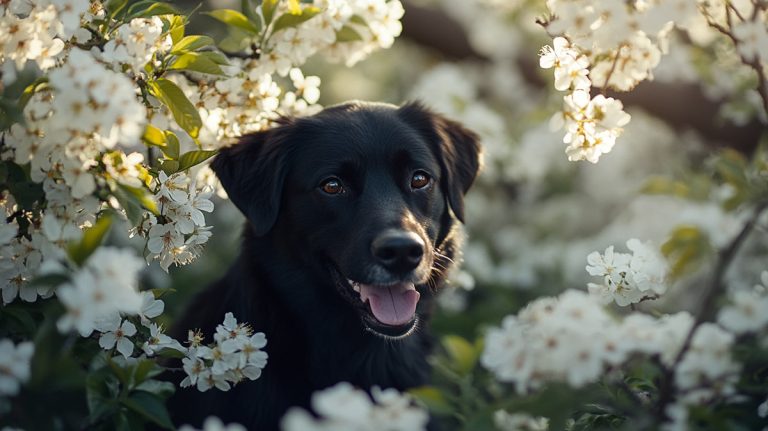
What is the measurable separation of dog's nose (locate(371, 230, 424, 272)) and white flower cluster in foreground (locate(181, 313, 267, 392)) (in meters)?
0.62

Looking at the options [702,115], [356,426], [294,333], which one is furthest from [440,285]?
[702,115]

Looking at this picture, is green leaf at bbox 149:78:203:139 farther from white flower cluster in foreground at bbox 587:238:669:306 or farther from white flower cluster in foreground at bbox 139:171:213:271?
white flower cluster in foreground at bbox 587:238:669:306

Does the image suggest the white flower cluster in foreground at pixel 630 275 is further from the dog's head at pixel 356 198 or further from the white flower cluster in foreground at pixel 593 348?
the dog's head at pixel 356 198

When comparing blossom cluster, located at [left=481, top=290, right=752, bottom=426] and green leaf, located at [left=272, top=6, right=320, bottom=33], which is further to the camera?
green leaf, located at [left=272, top=6, right=320, bottom=33]

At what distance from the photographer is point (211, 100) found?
9.69 feet

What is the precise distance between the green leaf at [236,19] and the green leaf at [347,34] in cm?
37

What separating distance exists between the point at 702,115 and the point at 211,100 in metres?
4.28

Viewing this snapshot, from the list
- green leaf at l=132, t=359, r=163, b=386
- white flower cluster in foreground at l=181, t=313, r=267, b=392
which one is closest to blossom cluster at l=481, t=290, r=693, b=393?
white flower cluster in foreground at l=181, t=313, r=267, b=392

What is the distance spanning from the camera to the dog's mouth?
9.75 feet

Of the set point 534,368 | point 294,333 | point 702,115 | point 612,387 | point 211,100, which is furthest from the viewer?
point 702,115

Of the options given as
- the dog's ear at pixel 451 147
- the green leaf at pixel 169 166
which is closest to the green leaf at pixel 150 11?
the green leaf at pixel 169 166

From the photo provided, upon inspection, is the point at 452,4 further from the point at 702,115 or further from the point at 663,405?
the point at 663,405

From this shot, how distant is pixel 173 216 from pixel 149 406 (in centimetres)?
65

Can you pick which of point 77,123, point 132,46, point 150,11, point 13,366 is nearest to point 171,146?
point 132,46
